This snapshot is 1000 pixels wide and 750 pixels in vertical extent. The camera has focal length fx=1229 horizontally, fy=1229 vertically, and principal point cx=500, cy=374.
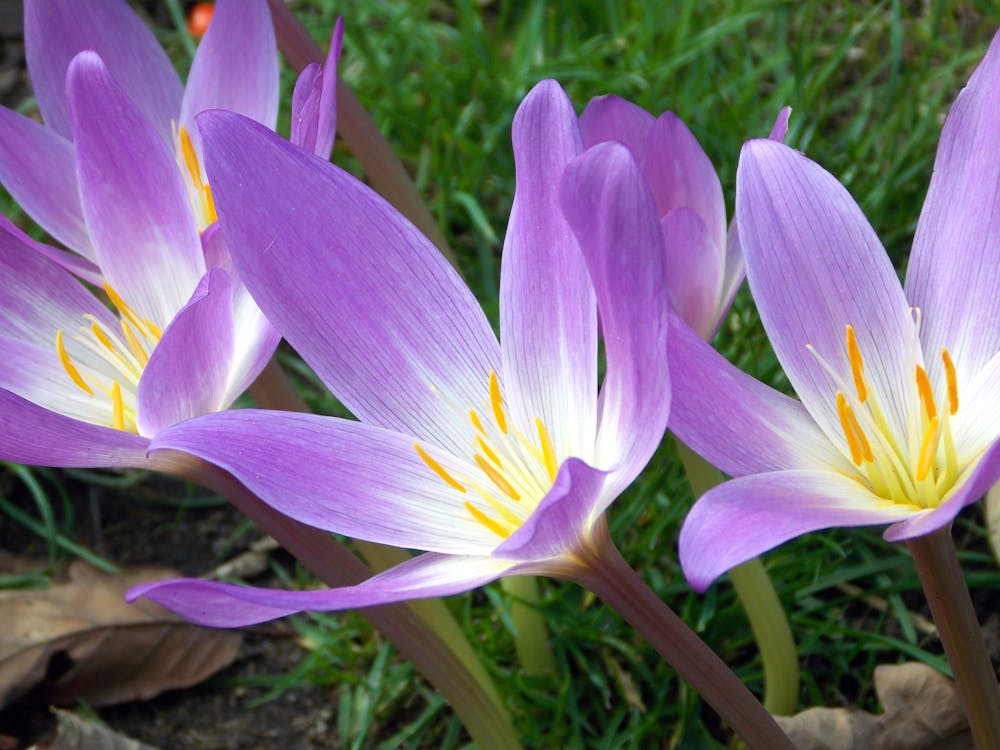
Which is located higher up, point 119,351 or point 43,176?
point 43,176

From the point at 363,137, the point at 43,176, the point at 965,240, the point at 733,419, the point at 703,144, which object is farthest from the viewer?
the point at 703,144

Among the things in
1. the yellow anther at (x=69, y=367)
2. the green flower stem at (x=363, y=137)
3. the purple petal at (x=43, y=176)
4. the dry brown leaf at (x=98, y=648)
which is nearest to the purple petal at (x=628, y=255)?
the yellow anther at (x=69, y=367)

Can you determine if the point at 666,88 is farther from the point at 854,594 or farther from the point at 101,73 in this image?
the point at 101,73

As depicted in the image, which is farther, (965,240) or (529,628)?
(529,628)

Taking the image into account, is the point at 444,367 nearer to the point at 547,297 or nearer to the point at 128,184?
the point at 547,297

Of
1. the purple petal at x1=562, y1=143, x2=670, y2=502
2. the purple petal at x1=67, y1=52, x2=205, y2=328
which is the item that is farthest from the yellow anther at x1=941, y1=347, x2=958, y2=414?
the purple petal at x1=67, y1=52, x2=205, y2=328

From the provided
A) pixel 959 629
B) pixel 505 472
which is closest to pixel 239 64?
pixel 505 472
